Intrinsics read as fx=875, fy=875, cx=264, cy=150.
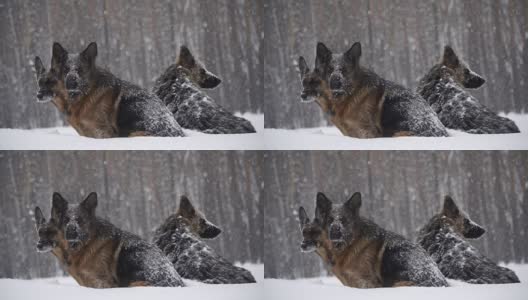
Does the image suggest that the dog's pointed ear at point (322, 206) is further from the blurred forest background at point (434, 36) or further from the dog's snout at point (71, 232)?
the dog's snout at point (71, 232)

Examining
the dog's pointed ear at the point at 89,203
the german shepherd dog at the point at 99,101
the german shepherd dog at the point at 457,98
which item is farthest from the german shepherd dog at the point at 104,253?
the german shepherd dog at the point at 457,98

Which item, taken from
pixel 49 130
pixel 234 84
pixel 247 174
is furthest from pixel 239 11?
pixel 49 130

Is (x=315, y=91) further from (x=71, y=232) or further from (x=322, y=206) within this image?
(x=71, y=232)

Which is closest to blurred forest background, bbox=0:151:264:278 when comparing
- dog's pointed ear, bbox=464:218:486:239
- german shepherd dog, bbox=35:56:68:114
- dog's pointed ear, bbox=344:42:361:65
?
german shepherd dog, bbox=35:56:68:114

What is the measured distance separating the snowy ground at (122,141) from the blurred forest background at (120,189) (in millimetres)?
30

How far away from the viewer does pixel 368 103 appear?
4086 millimetres

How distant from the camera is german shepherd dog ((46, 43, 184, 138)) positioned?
13.0 ft

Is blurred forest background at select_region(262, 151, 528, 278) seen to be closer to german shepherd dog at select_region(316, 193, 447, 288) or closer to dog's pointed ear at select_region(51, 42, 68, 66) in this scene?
german shepherd dog at select_region(316, 193, 447, 288)

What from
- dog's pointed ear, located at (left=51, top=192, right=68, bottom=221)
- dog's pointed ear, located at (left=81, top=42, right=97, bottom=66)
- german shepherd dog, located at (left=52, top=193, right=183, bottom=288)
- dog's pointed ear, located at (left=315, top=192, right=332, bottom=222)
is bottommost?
german shepherd dog, located at (left=52, top=193, right=183, bottom=288)

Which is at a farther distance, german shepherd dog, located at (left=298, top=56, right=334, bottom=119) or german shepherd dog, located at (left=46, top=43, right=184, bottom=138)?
german shepherd dog, located at (left=298, top=56, right=334, bottom=119)

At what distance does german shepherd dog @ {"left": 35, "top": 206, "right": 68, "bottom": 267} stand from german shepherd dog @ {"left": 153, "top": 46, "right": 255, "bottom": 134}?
2.46 feet

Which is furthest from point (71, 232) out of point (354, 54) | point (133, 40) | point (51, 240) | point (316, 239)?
point (354, 54)

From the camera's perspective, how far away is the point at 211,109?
4074 mm

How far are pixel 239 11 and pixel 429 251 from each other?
1.43m
